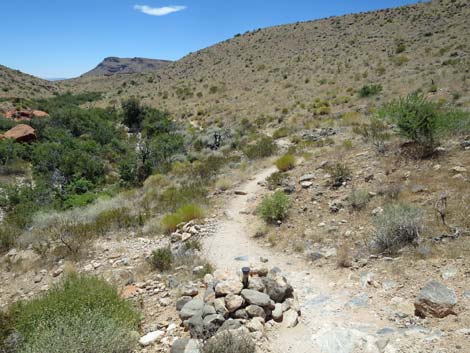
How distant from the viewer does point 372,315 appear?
4.37 metres

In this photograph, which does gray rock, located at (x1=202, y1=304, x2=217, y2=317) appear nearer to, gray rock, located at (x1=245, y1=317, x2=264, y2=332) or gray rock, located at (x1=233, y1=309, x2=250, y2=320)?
gray rock, located at (x1=233, y1=309, x2=250, y2=320)

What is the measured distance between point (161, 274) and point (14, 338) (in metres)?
2.57

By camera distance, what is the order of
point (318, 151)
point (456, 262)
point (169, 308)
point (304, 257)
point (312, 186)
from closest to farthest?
1. point (456, 262)
2. point (169, 308)
3. point (304, 257)
4. point (312, 186)
5. point (318, 151)

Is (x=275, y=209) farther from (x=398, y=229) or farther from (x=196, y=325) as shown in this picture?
(x=196, y=325)

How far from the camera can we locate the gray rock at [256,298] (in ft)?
14.9

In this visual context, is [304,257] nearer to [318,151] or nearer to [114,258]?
[114,258]

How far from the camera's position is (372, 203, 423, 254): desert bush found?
18.6 ft

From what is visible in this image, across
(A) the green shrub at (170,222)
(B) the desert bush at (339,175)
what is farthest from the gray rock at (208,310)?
(B) the desert bush at (339,175)

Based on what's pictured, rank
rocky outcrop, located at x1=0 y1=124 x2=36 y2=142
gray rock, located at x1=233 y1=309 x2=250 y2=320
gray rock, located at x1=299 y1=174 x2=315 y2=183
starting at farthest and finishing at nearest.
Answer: rocky outcrop, located at x1=0 y1=124 x2=36 y2=142
gray rock, located at x1=299 y1=174 x2=315 y2=183
gray rock, located at x1=233 y1=309 x2=250 y2=320

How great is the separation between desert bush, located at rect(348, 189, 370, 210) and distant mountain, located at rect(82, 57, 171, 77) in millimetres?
137089

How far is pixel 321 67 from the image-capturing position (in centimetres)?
3106

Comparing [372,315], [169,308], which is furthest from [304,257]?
[169,308]

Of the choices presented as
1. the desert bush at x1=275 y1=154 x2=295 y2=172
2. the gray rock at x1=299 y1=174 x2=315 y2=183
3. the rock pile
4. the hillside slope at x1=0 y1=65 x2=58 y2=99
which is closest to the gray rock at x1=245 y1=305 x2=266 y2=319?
the rock pile

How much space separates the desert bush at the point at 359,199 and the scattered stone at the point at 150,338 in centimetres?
494
